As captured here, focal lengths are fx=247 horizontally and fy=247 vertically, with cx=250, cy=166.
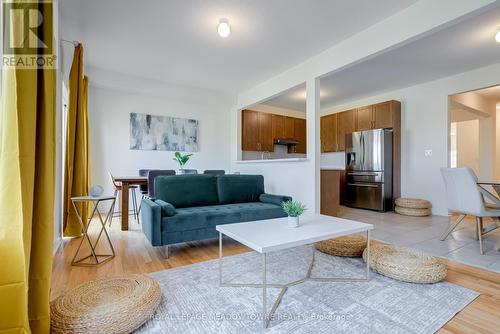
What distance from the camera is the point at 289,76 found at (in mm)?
4402

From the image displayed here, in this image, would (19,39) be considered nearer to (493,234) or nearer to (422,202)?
(493,234)

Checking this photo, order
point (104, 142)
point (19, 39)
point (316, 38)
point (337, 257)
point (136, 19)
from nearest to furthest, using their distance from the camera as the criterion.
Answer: point (19, 39), point (337, 257), point (136, 19), point (316, 38), point (104, 142)

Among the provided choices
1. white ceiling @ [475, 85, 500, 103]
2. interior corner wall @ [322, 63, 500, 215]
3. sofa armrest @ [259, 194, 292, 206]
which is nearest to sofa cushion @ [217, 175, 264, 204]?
sofa armrest @ [259, 194, 292, 206]

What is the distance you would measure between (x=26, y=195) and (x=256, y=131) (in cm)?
537

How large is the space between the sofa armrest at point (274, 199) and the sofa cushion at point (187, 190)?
2.23 ft

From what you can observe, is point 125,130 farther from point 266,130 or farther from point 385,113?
point 385,113

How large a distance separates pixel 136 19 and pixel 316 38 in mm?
2283

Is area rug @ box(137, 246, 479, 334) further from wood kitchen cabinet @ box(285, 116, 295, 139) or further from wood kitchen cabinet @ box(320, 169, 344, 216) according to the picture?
wood kitchen cabinet @ box(285, 116, 295, 139)

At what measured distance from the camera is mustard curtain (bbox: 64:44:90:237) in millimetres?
3080

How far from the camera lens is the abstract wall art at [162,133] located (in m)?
5.13

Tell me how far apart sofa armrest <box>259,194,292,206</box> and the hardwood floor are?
785mm

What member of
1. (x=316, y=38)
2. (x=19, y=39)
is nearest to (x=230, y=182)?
(x=316, y=38)

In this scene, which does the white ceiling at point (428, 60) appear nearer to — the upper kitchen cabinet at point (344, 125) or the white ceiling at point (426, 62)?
the white ceiling at point (426, 62)

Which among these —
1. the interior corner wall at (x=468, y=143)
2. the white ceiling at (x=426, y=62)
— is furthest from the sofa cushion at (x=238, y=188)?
the interior corner wall at (x=468, y=143)
